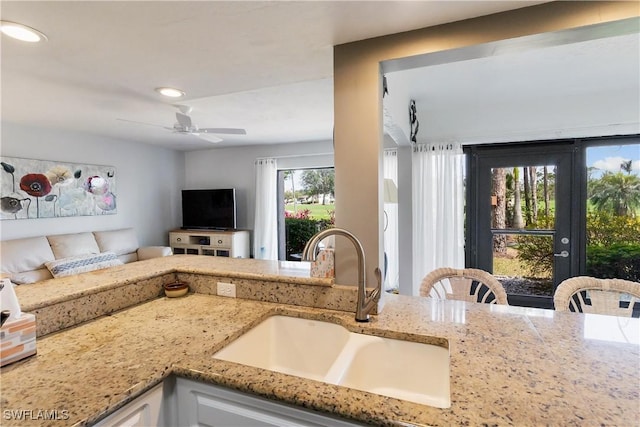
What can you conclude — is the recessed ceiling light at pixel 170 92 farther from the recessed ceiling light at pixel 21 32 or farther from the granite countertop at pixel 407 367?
the granite countertop at pixel 407 367

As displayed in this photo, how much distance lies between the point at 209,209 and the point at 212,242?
2.02ft

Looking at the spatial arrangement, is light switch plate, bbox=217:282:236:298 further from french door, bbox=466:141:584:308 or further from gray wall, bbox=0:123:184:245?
gray wall, bbox=0:123:184:245

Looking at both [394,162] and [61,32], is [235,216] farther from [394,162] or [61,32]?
[61,32]

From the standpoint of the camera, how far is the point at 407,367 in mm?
1196

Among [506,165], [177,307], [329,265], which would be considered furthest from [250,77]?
[506,165]

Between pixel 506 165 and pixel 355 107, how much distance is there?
104 inches

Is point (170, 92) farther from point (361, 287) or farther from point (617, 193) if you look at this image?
point (617, 193)

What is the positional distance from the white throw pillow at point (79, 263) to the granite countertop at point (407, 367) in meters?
2.99

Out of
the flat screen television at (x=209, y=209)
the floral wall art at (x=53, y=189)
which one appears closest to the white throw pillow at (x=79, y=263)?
the floral wall art at (x=53, y=189)

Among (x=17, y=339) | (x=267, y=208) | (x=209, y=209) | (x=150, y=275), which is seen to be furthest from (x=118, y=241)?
(x=17, y=339)

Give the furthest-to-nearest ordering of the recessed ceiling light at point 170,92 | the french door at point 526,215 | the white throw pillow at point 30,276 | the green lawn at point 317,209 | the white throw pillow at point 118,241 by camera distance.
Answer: the green lawn at point 317,209
the white throw pillow at point 118,241
the white throw pillow at point 30,276
the french door at point 526,215
the recessed ceiling light at point 170,92

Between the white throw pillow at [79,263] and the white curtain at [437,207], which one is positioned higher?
the white curtain at [437,207]

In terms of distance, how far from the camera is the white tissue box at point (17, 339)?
97cm

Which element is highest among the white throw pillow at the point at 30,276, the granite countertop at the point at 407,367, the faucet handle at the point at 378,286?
the faucet handle at the point at 378,286
